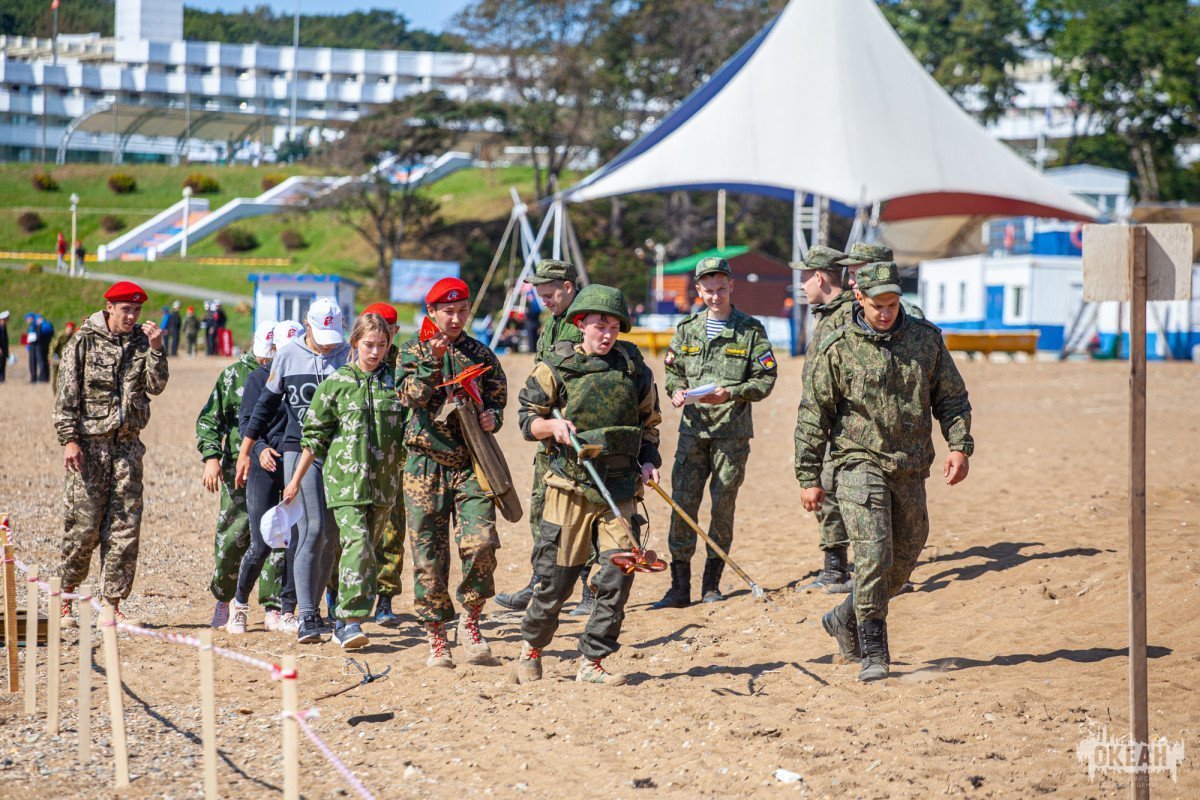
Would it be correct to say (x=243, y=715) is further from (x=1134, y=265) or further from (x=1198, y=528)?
(x=1198, y=528)

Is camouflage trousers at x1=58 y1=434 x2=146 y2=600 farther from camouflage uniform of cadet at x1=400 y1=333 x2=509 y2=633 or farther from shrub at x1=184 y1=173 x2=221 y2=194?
shrub at x1=184 y1=173 x2=221 y2=194

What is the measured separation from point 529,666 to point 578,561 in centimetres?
63

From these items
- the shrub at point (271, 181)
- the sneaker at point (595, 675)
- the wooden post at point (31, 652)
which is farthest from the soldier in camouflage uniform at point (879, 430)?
the shrub at point (271, 181)

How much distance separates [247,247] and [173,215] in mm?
6875

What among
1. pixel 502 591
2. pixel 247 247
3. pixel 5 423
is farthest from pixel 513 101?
pixel 502 591

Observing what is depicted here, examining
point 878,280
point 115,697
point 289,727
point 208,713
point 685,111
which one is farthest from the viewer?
point 685,111

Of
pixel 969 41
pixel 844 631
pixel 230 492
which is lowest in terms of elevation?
pixel 844 631

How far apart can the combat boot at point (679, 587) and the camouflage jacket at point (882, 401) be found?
2.16 m

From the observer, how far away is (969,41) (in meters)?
64.4

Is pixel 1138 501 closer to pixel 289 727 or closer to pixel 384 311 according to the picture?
pixel 289 727

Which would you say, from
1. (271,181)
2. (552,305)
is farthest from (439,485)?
(271,181)

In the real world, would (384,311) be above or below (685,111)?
below

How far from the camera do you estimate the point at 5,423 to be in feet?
65.3

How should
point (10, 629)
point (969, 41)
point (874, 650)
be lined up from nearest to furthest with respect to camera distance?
point (10, 629)
point (874, 650)
point (969, 41)
